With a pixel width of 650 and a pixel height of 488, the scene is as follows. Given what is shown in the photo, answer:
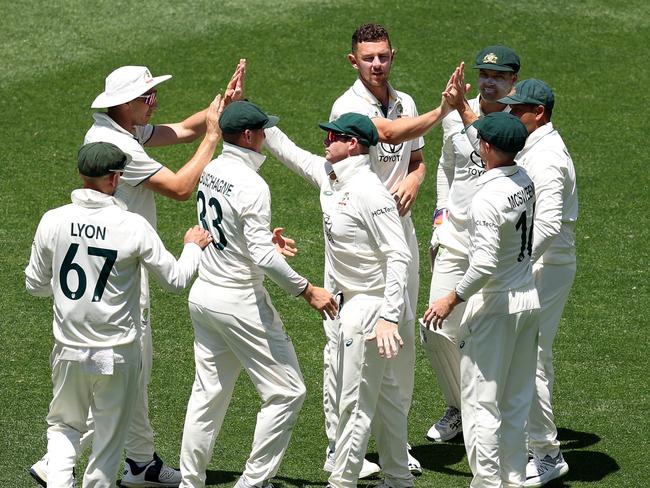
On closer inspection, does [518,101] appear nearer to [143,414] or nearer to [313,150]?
[143,414]

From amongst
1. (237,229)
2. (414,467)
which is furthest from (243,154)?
(414,467)

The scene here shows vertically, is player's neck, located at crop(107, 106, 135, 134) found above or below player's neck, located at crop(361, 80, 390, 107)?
below

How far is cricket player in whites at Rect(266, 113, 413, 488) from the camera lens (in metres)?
7.20

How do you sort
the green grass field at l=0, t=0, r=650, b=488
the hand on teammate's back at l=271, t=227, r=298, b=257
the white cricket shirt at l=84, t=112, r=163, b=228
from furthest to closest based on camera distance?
the green grass field at l=0, t=0, r=650, b=488 → the white cricket shirt at l=84, t=112, r=163, b=228 → the hand on teammate's back at l=271, t=227, r=298, b=257

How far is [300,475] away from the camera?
804 centimetres

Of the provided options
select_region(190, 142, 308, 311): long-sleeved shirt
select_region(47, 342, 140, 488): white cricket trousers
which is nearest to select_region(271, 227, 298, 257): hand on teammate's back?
select_region(190, 142, 308, 311): long-sleeved shirt

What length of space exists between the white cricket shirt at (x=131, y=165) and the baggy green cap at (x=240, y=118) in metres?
0.64

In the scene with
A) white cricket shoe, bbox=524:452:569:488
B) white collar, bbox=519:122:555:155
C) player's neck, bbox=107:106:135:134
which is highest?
white collar, bbox=519:122:555:155

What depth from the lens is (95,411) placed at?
6926mm

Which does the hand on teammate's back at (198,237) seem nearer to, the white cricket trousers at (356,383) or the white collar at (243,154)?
the white collar at (243,154)

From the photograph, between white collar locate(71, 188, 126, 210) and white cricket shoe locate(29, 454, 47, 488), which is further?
white cricket shoe locate(29, 454, 47, 488)

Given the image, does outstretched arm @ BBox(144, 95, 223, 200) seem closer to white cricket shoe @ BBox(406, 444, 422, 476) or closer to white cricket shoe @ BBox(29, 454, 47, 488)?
white cricket shoe @ BBox(29, 454, 47, 488)

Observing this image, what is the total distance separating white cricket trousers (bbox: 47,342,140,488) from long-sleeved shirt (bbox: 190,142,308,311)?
763 millimetres

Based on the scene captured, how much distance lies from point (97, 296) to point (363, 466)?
7.84 ft
